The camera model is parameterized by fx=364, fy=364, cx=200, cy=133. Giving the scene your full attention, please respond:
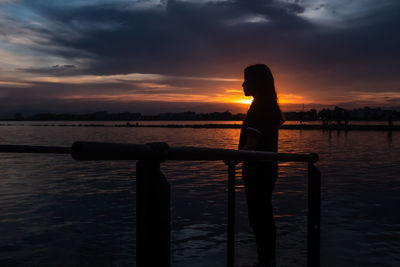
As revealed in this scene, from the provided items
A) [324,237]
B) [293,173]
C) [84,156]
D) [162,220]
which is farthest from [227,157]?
[293,173]

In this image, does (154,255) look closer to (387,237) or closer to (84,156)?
(84,156)

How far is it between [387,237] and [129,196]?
5.91m

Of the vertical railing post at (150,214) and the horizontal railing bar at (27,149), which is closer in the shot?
the vertical railing post at (150,214)

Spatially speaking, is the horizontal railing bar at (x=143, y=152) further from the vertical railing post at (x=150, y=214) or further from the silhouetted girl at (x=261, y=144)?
the silhouetted girl at (x=261, y=144)

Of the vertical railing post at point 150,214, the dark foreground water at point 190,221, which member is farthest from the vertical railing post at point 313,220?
the vertical railing post at point 150,214

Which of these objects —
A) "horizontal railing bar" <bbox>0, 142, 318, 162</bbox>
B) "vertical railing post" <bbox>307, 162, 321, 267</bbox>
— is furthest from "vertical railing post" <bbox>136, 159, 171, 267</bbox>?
"vertical railing post" <bbox>307, 162, 321, 267</bbox>

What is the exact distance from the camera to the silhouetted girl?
3516 millimetres

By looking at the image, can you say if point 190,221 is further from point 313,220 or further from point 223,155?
point 223,155

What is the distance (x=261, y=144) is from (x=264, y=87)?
567mm

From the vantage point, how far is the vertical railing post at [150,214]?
1.69 metres

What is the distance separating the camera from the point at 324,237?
228 inches

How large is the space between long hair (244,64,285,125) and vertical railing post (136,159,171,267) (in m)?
2.12

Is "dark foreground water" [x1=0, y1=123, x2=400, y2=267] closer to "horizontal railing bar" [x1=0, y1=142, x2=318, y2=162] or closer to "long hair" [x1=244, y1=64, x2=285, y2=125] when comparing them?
"long hair" [x1=244, y1=64, x2=285, y2=125]

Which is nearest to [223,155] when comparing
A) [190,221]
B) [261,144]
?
[261,144]
